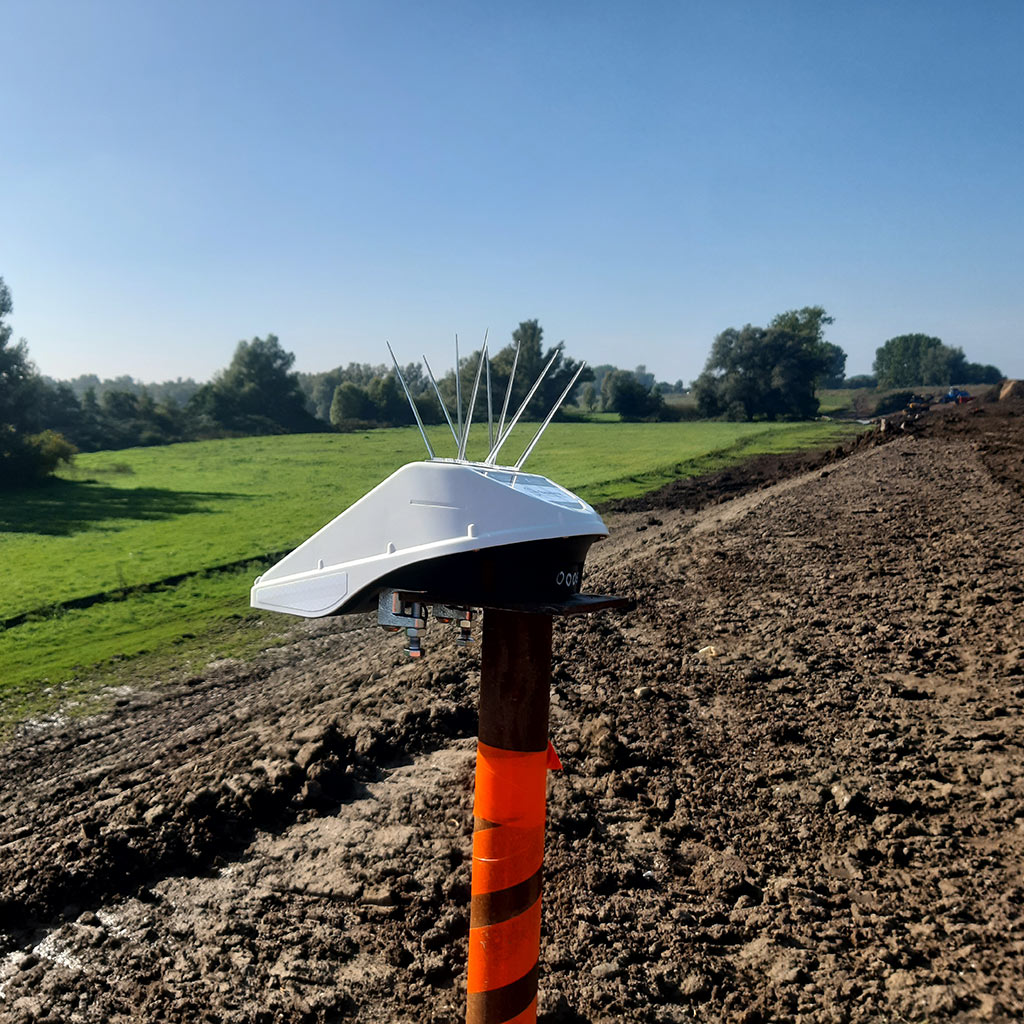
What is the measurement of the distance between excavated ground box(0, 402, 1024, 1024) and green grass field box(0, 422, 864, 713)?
7.04 feet

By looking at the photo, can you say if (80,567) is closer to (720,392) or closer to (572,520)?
(572,520)

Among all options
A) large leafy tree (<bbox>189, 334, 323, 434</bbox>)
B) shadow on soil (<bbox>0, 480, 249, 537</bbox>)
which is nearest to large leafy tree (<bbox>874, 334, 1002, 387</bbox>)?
large leafy tree (<bbox>189, 334, 323, 434</bbox>)

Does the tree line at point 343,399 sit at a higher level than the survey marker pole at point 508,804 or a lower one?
higher

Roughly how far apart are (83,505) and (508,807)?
2396 centimetres

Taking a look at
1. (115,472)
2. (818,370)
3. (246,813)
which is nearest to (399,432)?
(115,472)

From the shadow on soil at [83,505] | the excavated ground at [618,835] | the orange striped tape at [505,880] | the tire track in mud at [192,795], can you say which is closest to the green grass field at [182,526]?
the shadow on soil at [83,505]

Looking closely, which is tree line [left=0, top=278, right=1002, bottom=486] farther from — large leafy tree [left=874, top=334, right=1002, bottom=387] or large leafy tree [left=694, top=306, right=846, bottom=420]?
large leafy tree [left=874, top=334, right=1002, bottom=387]

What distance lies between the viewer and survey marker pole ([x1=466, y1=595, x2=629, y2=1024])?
2.22 metres

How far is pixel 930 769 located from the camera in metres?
4.45

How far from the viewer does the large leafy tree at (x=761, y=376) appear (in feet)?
189

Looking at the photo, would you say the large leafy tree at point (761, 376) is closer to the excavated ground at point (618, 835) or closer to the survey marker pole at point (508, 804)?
the excavated ground at point (618, 835)

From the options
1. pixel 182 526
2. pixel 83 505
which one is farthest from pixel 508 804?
pixel 83 505

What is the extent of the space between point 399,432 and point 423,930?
149 ft

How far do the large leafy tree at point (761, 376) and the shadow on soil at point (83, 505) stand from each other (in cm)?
4211
